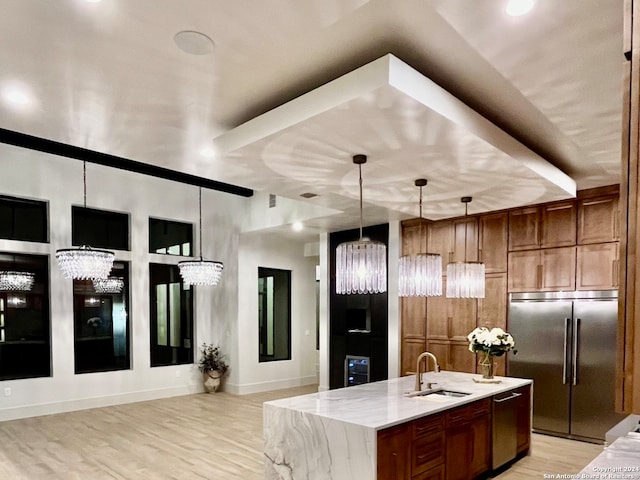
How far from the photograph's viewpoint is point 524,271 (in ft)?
19.5

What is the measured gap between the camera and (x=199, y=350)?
339 inches

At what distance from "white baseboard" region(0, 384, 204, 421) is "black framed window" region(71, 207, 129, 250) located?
93.2 inches

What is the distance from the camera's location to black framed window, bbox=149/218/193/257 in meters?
8.16

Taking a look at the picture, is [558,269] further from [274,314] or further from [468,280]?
[274,314]

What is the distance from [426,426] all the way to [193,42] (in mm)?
2953

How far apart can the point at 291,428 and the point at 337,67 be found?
2495 mm

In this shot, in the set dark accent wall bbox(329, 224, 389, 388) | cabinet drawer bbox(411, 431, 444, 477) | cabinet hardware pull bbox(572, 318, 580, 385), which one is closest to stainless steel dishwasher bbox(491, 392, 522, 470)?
cabinet drawer bbox(411, 431, 444, 477)

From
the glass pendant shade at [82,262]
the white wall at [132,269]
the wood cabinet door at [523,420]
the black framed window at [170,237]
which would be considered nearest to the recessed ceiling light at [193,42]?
the glass pendant shade at [82,262]

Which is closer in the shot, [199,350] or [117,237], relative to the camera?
[117,237]

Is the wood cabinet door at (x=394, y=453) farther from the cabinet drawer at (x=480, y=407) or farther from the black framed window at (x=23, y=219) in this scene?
the black framed window at (x=23, y=219)

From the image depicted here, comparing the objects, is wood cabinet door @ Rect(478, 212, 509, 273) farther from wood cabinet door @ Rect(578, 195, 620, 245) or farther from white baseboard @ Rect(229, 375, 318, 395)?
white baseboard @ Rect(229, 375, 318, 395)

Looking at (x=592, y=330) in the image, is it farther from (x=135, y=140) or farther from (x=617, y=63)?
(x=135, y=140)

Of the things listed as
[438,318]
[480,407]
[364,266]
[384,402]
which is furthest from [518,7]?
[438,318]

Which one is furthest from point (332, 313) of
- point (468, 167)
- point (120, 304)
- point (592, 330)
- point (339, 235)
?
point (468, 167)
